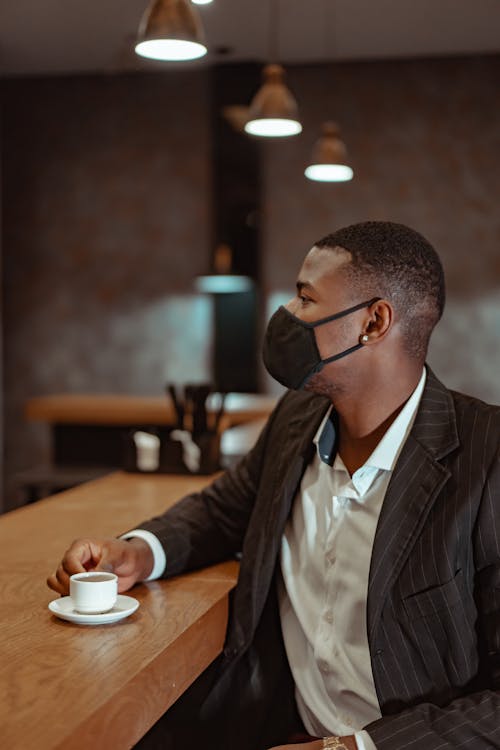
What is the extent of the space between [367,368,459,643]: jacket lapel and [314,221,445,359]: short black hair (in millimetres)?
171

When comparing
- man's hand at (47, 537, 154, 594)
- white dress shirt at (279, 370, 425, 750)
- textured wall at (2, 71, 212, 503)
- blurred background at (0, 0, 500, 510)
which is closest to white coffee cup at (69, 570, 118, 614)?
man's hand at (47, 537, 154, 594)

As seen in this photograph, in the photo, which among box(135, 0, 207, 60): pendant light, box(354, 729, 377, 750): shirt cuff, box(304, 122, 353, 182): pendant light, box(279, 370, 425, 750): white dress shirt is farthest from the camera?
box(304, 122, 353, 182): pendant light

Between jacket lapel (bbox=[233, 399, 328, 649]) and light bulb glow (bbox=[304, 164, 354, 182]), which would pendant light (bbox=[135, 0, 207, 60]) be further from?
light bulb glow (bbox=[304, 164, 354, 182])

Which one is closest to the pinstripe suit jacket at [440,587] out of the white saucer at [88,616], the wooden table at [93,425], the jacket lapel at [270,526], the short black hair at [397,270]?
the short black hair at [397,270]

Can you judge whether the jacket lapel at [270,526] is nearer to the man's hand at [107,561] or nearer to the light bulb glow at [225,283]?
the man's hand at [107,561]

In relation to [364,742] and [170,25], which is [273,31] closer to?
[170,25]

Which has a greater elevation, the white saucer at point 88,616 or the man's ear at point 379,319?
the man's ear at point 379,319

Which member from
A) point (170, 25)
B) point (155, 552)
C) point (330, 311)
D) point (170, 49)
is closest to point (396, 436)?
point (330, 311)

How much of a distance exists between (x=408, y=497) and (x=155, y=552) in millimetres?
573

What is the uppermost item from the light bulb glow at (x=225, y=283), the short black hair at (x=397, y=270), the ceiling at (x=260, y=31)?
the ceiling at (x=260, y=31)

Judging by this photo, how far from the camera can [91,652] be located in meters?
1.59

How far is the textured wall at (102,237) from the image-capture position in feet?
25.4

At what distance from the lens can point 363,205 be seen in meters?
7.50

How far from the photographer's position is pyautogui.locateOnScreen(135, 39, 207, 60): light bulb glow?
3284mm
